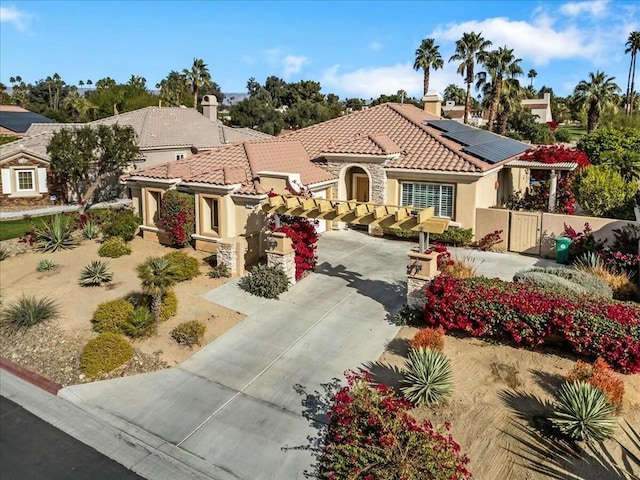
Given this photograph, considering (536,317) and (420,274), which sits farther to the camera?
(420,274)

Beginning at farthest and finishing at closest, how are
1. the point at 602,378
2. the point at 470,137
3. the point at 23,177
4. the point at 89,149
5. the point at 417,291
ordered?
the point at 23,177 < the point at 89,149 < the point at 470,137 < the point at 417,291 < the point at 602,378

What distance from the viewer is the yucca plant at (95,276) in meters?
17.8

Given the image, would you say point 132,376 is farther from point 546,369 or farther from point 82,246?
point 82,246

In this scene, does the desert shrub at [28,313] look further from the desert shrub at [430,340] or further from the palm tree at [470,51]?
the palm tree at [470,51]

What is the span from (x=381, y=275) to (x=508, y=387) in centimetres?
834

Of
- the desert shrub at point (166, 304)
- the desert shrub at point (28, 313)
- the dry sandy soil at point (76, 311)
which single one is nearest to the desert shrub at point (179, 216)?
the dry sandy soil at point (76, 311)

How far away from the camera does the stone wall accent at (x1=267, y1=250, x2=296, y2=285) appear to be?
56.9ft

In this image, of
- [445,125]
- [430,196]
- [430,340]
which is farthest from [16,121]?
[430,340]

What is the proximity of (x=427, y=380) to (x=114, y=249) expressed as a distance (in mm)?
15879

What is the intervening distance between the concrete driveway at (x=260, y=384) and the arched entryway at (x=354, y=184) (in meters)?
8.99

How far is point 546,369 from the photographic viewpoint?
448 inches

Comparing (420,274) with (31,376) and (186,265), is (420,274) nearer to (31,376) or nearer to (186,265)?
(186,265)

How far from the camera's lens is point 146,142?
3603 centimetres

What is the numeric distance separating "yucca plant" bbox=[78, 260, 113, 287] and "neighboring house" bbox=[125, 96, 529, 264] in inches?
185
